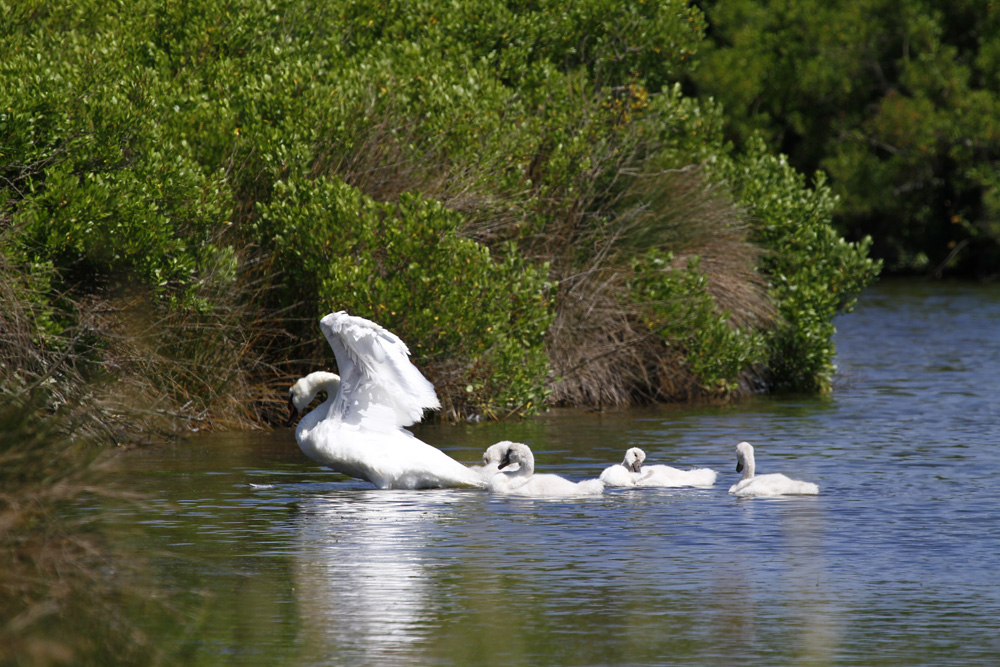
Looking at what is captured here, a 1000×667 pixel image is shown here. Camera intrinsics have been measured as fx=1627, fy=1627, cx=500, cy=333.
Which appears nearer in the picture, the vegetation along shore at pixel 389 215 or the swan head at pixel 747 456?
the swan head at pixel 747 456

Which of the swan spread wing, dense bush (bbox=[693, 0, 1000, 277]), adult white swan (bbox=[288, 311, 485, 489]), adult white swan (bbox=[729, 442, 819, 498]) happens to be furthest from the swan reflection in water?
dense bush (bbox=[693, 0, 1000, 277])

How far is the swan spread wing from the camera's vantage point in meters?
13.6

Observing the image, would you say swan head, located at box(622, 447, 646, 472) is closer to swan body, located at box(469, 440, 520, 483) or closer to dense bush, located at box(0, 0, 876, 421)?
swan body, located at box(469, 440, 520, 483)

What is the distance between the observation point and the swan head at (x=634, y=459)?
537 inches

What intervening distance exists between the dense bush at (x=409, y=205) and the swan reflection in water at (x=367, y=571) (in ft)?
12.2

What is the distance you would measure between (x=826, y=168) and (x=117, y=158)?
3212 centimetres

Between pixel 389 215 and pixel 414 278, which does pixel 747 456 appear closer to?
pixel 414 278

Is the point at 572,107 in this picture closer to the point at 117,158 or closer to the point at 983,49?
the point at 117,158

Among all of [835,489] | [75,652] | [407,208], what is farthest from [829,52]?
[75,652]

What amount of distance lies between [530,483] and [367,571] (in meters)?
3.15

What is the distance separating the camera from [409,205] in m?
16.8

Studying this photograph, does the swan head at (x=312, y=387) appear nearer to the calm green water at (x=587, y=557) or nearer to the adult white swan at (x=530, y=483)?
the calm green water at (x=587, y=557)

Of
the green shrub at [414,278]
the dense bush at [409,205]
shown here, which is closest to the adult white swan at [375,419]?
the green shrub at [414,278]

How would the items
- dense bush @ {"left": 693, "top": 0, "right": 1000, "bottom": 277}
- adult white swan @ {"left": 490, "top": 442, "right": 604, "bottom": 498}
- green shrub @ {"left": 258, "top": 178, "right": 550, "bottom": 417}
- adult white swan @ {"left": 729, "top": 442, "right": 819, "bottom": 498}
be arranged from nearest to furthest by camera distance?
adult white swan @ {"left": 729, "top": 442, "right": 819, "bottom": 498} < adult white swan @ {"left": 490, "top": 442, "right": 604, "bottom": 498} < green shrub @ {"left": 258, "top": 178, "right": 550, "bottom": 417} < dense bush @ {"left": 693, "top": 0, "right": 1000, "bottom": 277}
